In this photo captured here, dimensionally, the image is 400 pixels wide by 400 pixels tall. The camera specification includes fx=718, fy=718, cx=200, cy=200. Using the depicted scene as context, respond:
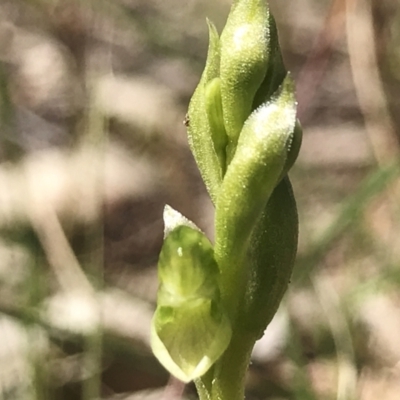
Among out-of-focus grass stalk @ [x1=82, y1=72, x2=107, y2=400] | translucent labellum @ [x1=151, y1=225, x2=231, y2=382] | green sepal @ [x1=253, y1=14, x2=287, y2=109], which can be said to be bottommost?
out-of-focus grass stalk @ [x1=82, y1=72, x2=107, y2=400]

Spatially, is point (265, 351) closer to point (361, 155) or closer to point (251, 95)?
point (361, 155)

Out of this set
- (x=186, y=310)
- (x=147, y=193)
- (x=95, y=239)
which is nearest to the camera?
(x=186, y=310)

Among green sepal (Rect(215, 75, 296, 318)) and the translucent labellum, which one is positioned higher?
green sepal (Rect(215, 75, 296, 318))

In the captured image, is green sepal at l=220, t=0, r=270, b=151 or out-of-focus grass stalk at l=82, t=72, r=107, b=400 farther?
out-of-focus grass stalk at l=82, t=72, r=107, b=400

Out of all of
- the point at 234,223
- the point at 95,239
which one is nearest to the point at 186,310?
the point at 234,223

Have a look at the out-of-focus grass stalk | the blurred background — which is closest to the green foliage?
the blurred background

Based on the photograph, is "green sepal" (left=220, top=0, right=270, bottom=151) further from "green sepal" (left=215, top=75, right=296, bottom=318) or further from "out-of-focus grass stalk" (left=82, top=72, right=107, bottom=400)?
"out-of-focus grass stalk" (left=82, top=72, right=107, bottom=400)

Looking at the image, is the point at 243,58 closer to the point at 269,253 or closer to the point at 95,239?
the point at 269,253
